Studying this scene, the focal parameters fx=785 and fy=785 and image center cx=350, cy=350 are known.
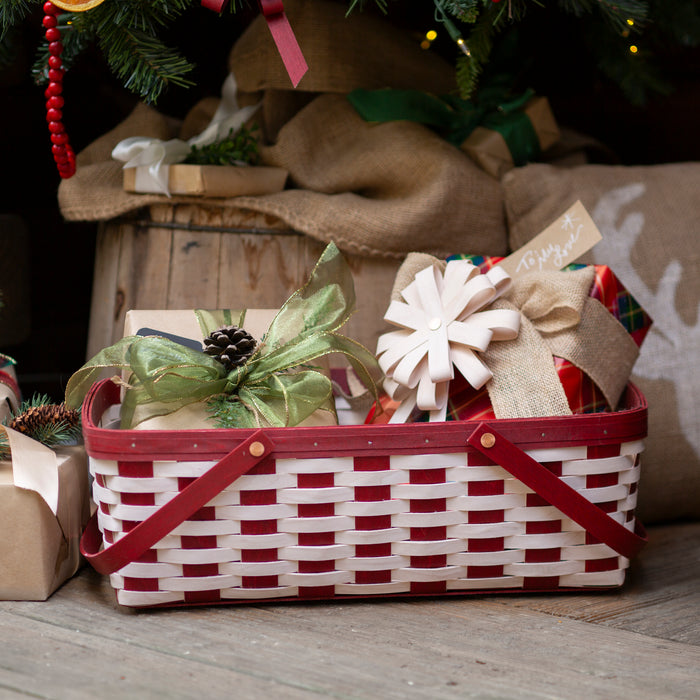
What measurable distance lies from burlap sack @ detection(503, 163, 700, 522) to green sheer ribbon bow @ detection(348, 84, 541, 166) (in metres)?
0.07

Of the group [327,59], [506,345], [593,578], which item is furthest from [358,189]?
[593,578]

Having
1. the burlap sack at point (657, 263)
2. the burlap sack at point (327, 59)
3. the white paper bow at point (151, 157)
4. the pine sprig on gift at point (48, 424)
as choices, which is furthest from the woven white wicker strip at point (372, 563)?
the burlap sack at point (327, 59)

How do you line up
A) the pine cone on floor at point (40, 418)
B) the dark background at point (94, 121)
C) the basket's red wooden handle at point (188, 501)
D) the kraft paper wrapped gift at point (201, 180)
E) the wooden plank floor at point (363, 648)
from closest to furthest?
the wooden plank floor at point (363, 648) → the basket's red wooden handle at point (188, 501) → the pine cone on floor at point (40, 418) → the kraft paper wrapped gift at point (201, 180) → the dark background at point (94, 121)

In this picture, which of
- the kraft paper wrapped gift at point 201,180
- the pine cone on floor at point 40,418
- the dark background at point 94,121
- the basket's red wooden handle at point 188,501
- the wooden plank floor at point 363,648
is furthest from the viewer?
the dark background at point 94,121

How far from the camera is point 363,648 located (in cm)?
69

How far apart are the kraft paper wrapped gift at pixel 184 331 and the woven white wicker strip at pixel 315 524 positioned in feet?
0.34

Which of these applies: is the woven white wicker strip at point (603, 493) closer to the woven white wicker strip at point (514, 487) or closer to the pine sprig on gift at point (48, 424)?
the woven white wicker strip at point (514, 487)

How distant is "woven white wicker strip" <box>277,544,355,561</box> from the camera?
76 centimetres

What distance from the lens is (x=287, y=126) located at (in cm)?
115

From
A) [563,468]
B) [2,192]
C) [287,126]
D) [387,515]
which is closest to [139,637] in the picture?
[387,515]

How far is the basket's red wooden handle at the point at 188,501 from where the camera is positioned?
72 cm

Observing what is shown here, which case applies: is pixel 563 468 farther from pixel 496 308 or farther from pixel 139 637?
pixel 139 637

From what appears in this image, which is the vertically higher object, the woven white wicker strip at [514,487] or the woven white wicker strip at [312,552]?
the woven white wicker strip at [514,487]

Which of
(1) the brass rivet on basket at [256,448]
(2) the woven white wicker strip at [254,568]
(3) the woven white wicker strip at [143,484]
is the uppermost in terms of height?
(1) the brass rivet on basket at [256,448]
